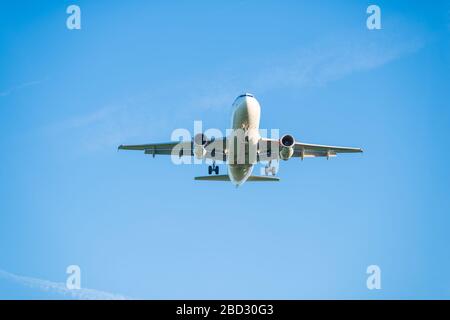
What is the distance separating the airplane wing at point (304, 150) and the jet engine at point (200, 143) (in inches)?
171

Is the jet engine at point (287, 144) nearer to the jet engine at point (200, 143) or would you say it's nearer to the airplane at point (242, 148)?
the airplane at point (242, 148)

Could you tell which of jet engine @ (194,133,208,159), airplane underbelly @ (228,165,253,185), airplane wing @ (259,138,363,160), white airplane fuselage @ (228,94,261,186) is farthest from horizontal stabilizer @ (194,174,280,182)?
jet engine @ (194,133,208,159)

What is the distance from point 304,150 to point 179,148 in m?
9.15

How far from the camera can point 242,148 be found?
126 feet

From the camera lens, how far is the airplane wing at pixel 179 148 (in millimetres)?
41491

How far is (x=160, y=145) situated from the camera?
43781mm

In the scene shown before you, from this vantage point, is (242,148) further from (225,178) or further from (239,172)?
(225,178)

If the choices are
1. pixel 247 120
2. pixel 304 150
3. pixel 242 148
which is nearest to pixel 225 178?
pixel 242 148

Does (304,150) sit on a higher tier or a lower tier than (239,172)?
higher

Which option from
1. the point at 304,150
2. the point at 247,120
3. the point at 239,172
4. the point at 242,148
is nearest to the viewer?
the point at 247,120

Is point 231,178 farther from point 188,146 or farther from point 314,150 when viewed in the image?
point 314,150
